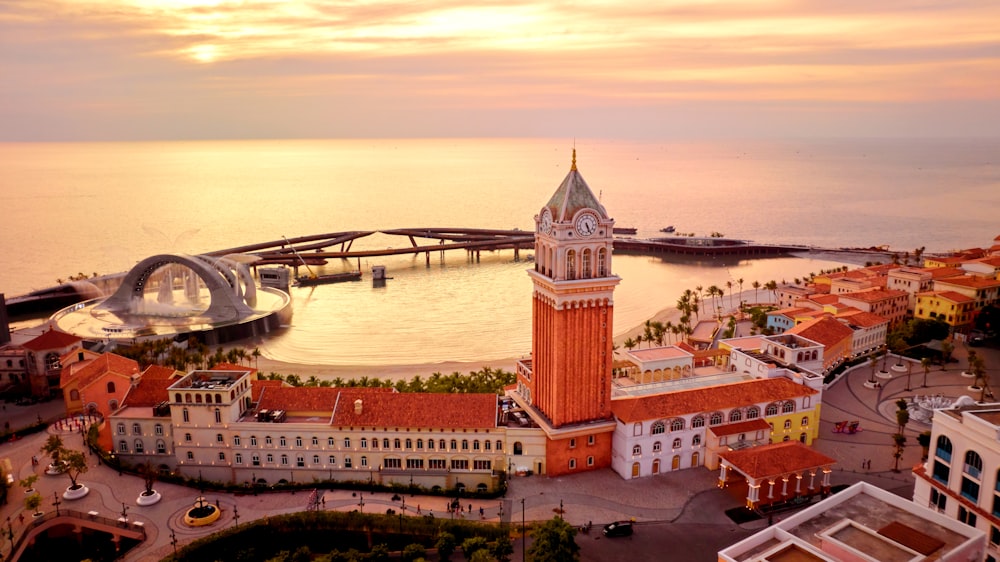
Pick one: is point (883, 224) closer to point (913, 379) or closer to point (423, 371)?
point (913, 379)

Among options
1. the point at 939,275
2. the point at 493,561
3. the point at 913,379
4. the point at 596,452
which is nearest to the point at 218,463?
the point at 493,561

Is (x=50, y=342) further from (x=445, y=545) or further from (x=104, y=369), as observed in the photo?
(x=445, y=545)

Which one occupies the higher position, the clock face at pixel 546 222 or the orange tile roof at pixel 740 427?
→ the clock face at pixel 546 222

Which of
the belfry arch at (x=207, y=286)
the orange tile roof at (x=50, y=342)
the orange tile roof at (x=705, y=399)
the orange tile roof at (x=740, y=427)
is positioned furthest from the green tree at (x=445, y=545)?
the belfry arch at (x=207, y=286)

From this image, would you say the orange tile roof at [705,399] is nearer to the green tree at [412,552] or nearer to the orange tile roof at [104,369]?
the green tree at [412,552]

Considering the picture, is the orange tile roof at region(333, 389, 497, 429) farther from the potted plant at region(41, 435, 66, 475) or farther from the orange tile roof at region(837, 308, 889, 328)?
the orange tile roof at region(837, 308, 889, 328)
